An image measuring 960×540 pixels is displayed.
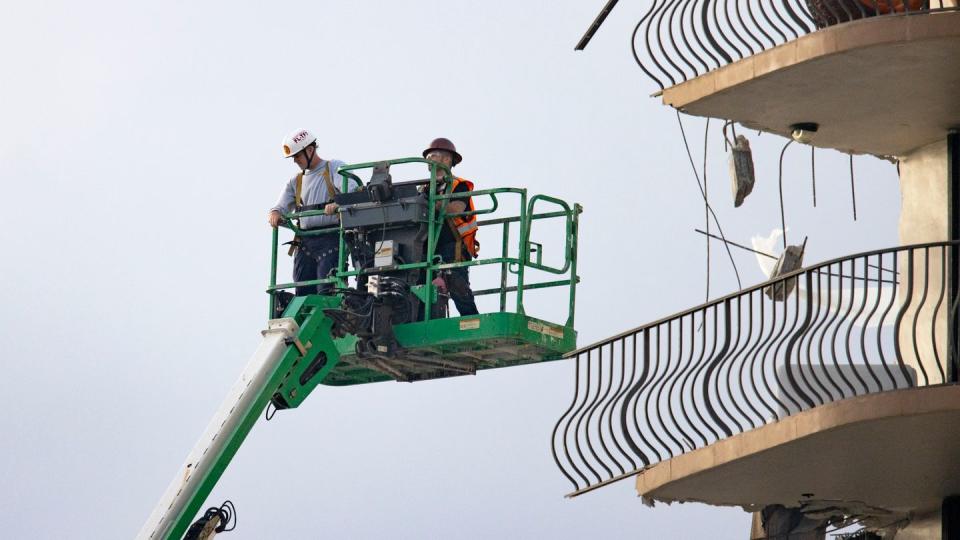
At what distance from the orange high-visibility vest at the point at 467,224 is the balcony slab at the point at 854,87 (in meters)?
5.05

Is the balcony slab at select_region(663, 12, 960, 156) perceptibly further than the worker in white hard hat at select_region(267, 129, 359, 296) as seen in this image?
No

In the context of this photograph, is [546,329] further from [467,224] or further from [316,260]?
[316,260]

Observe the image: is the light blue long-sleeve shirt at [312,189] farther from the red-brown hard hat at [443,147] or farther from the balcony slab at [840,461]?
the balcony slab at [840,461]

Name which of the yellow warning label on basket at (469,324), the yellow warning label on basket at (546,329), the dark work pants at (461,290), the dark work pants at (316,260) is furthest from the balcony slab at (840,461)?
the dark work pants at (316,260)

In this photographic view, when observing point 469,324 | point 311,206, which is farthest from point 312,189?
point 469,324

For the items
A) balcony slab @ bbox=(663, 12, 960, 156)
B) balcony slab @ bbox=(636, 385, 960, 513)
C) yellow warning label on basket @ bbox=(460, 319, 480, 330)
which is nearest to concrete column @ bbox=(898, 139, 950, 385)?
balcony slab @ bbox=(663, 12, 960, 156)

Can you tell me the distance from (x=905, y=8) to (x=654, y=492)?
463cm

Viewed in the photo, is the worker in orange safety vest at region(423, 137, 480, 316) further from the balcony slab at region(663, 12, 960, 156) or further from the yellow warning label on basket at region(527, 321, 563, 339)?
the balcony slab at region(663, 12, 960, 156)

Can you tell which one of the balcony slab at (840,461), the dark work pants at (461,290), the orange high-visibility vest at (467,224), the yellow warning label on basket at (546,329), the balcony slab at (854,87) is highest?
the balcony slab at (854,87)

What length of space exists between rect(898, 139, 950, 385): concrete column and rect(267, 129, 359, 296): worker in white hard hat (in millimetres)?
7201

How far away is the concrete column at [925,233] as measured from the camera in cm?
2052

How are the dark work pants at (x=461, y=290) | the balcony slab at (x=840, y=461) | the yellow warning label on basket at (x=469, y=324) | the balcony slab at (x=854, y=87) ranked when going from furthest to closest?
1. the dark work pants at (x=461, y=290)
2. the yellow warning label on basket at (x=469, y=324)
3. the balcony slab at (x=854, y=87)
4. the balcony slab at (x=840, y=461)

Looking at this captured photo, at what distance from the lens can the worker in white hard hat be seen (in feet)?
86.5

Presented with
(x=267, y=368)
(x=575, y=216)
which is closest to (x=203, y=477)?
(x=267, y=368)
